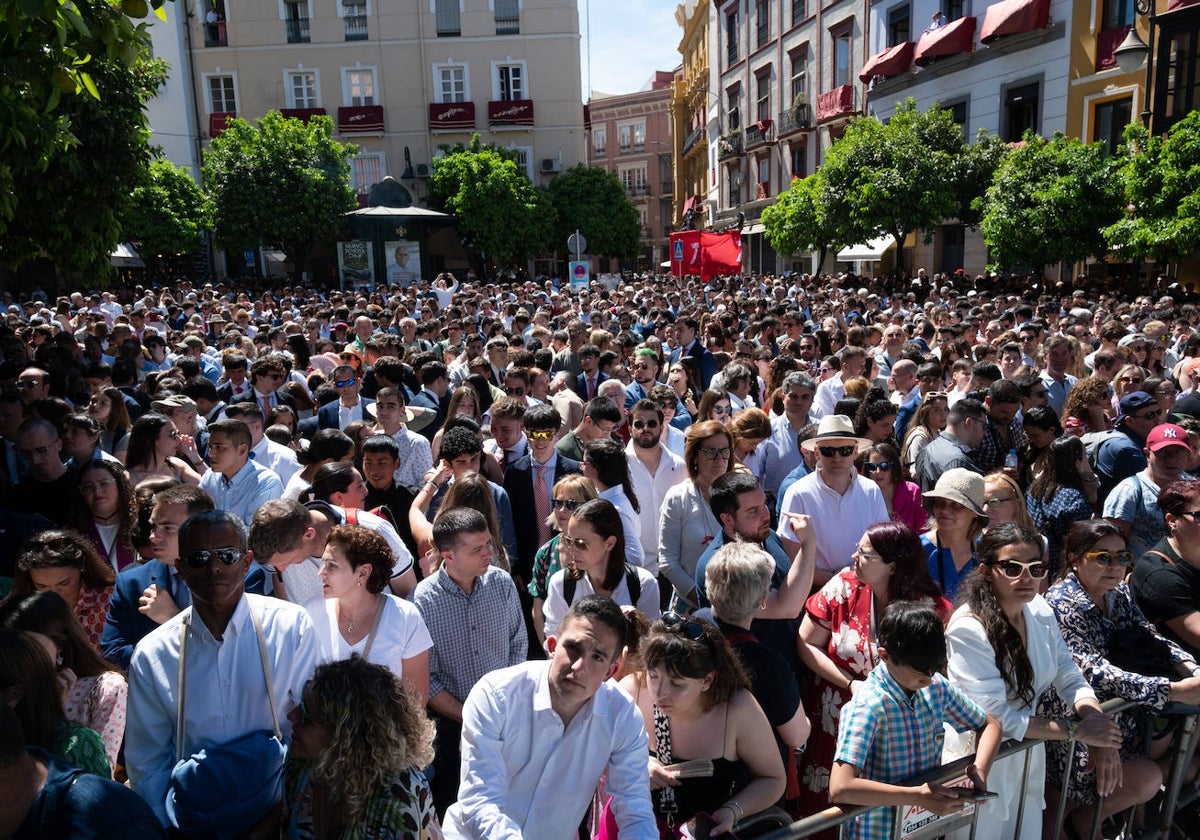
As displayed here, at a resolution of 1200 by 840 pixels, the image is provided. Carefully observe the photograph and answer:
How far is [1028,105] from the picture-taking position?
2362 centimetres

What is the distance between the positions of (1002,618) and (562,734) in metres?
1.75

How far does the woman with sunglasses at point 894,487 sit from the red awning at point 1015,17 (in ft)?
72.2

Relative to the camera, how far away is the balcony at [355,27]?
40.5m

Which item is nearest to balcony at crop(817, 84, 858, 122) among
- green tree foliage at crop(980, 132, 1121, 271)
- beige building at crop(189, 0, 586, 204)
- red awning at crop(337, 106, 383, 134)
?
beige building at crop(189, 0, 586, 204)

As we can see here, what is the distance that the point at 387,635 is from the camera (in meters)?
3.33

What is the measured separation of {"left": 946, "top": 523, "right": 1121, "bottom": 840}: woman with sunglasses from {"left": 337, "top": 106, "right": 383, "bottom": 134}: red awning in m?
41.1

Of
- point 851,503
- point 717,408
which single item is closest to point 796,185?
point 717,408

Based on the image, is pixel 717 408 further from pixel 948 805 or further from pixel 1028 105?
pixel 1028 105

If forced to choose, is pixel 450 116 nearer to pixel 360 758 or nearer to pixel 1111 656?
pixel 1111 656

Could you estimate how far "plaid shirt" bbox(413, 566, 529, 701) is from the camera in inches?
146

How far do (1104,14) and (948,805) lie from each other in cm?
2350

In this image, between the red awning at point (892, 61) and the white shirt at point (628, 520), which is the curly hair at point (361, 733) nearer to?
the white shirt at point (628, 520)

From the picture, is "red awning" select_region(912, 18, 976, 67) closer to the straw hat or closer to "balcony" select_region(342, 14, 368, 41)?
the straw hat

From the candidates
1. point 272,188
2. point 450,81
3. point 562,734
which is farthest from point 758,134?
point 562,734
